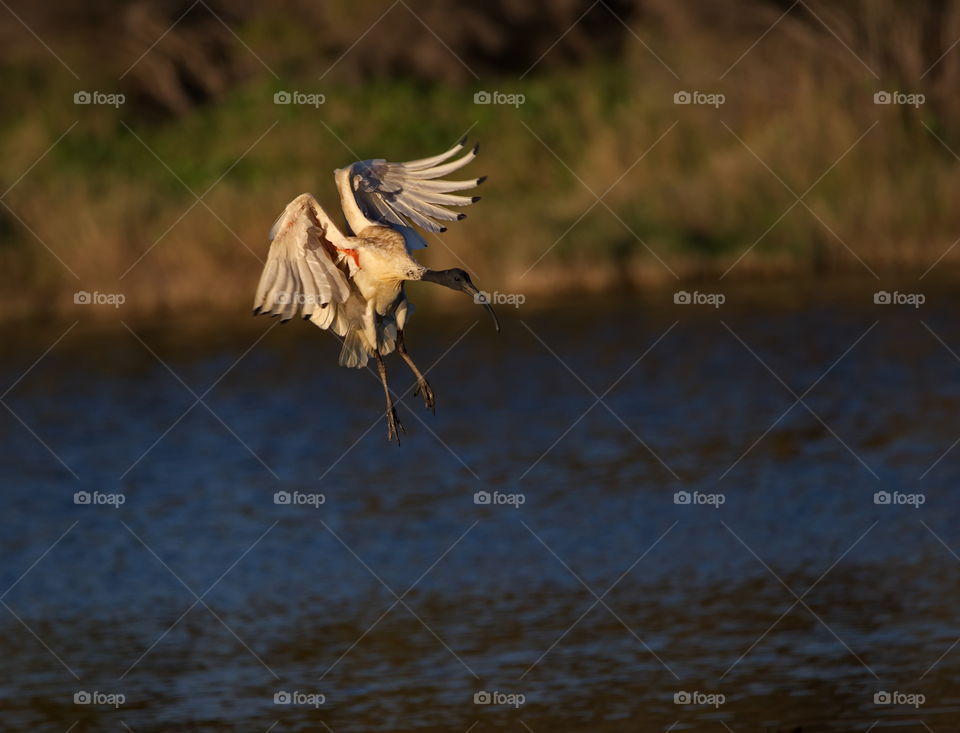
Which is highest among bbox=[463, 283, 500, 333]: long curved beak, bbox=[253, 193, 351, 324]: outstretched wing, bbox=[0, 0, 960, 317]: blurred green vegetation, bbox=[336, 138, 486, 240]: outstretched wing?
bbox=[0, 0, 960, 317]: blurred green vegetation

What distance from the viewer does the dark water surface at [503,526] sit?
529 inches

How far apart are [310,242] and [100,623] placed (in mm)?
6447

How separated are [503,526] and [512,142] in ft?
42.1

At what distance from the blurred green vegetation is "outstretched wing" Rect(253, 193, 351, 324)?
14.3m

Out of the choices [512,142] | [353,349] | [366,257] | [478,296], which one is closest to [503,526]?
[353,349]

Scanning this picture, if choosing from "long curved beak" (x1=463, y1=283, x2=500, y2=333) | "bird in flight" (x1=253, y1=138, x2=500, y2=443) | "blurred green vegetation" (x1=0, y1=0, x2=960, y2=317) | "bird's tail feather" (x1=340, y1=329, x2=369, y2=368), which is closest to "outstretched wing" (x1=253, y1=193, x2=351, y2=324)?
"bird in flight" (x1=253, y1=138, x2=500, y2=443)

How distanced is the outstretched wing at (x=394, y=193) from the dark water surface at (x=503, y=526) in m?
3.66

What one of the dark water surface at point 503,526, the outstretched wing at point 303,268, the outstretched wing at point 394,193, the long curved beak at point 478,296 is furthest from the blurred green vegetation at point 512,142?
the long curved beak at point 478,296

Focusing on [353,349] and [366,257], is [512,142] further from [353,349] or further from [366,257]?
[366,257]

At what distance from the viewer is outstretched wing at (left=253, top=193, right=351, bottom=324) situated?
9.95 m

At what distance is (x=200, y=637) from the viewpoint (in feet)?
49.8

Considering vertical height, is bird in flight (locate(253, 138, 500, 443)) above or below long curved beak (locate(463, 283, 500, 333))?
above

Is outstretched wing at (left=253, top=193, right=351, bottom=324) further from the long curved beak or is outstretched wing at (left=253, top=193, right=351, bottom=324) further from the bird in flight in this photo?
the long curved beak

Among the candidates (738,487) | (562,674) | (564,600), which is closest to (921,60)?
(738,487)
